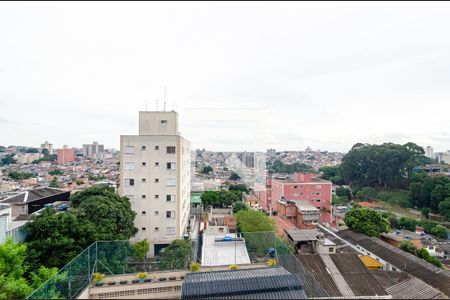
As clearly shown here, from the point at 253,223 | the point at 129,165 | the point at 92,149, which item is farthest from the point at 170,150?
the point at 92,149

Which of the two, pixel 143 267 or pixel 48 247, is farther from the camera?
pixel 48 247

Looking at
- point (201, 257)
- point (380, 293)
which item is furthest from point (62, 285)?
point (380, 293)

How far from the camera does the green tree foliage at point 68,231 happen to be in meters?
8.67

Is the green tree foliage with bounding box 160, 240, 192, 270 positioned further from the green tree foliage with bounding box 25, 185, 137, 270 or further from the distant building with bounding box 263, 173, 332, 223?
the distant building with bounding box 263, 173, 332, 223

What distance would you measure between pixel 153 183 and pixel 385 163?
29232 millimetres

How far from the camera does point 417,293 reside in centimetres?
881

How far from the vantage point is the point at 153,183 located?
48.4 feet

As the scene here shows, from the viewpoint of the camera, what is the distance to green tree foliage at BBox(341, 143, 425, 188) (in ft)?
105

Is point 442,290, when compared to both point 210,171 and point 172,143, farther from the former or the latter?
point 210,171

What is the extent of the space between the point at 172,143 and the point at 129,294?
9526mm

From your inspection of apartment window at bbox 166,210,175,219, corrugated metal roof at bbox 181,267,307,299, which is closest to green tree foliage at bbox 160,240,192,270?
corrugated metal roof at bbox 181,267,307,299

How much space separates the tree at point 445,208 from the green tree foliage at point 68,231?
25.8 meters

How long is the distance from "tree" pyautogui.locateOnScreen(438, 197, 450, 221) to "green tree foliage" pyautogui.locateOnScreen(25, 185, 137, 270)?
25.8 m

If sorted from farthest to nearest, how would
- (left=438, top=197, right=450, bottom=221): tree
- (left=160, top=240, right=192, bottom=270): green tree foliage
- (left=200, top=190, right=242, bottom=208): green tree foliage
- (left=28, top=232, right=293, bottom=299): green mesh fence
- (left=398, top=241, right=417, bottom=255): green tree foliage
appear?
1. (left=200, top=190, right=242, bottom=208): green tree foliage
2. (left=438, top=197, right=450, bottom=221): tree
3. (left=398, top=241, right=417, bottom=255): green tree foliage
4. (left=160, top=240, right=192, bottom=270): green tree foliage
5. (left=28, top=232, right=293, bottom=299): green mesh fence
